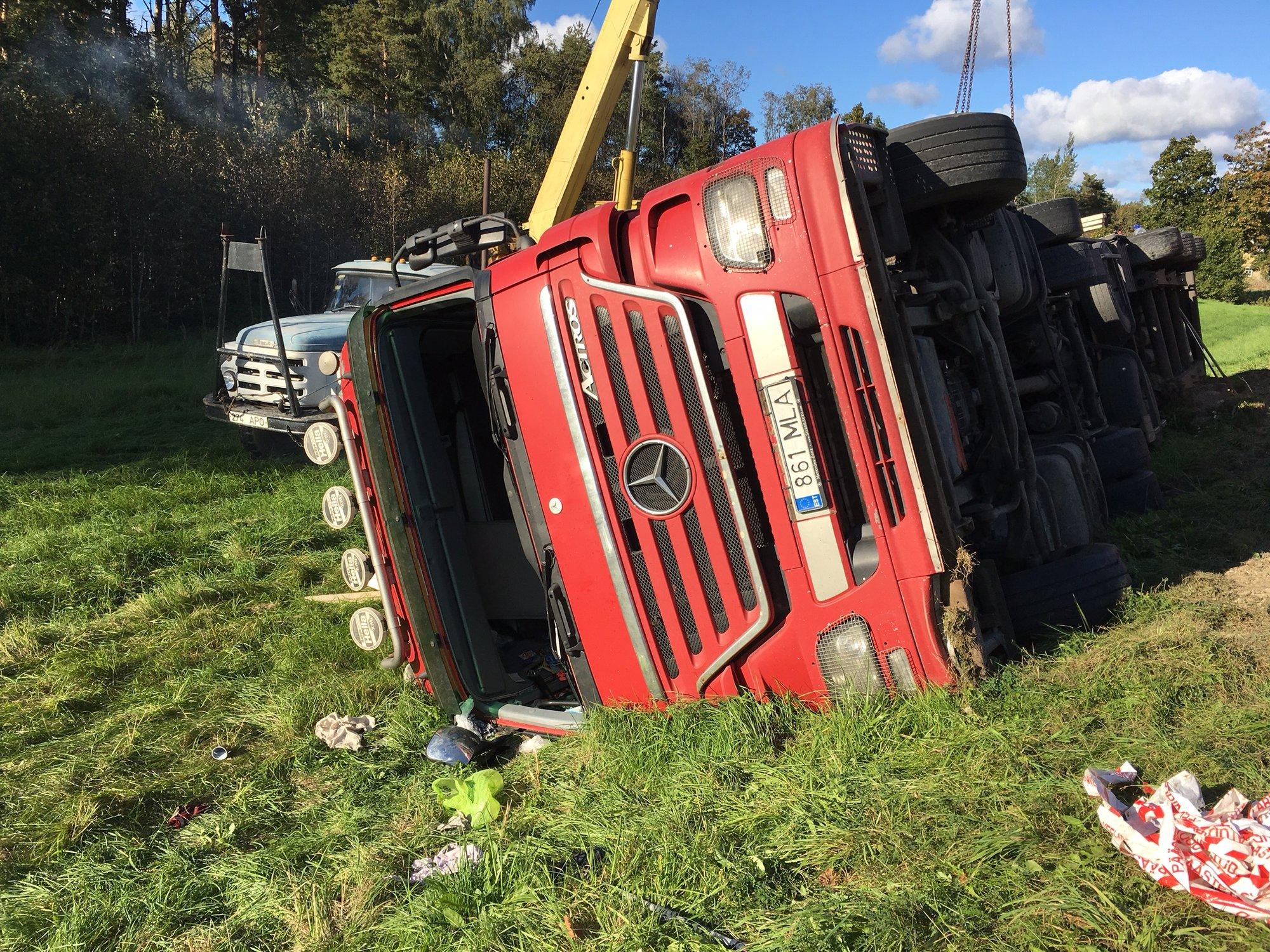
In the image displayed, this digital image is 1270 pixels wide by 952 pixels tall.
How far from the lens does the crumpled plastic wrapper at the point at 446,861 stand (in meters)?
2.91

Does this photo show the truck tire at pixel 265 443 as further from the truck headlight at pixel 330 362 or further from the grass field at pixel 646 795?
the truck headlight at pixel 330 362

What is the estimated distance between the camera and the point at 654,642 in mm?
3385

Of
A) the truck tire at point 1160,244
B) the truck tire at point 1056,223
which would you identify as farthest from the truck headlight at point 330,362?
the truck tire at point 1160,244

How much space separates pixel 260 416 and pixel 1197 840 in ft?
26.3

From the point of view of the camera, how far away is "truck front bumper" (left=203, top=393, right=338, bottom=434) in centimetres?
820

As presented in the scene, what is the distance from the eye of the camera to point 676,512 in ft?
10.7

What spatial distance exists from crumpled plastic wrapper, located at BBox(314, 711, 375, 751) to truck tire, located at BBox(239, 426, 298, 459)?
5.31 m

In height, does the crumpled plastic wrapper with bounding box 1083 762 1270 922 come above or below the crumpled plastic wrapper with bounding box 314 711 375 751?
below

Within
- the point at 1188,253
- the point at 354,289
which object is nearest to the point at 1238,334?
the point at 1188,253

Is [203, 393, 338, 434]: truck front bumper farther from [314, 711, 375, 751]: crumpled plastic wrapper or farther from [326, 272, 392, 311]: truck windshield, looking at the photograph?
[314, 711, 375, 751]: crumpled plastic wrapper

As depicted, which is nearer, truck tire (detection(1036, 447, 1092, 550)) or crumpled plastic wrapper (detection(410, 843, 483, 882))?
crumpled plastic wrapper (detection(410, 843, 483, 882))

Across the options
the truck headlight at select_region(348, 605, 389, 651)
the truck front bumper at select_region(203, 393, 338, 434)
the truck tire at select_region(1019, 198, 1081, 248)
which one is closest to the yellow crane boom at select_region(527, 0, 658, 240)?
the truck front bumper at select_region(203, 393, 338, 434)

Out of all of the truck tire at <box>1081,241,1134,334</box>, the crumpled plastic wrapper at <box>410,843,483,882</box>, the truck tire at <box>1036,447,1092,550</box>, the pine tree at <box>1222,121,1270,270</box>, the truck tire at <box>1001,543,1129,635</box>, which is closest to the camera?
the crumpled plastic wrapper at <box>410,843,483,882</box>

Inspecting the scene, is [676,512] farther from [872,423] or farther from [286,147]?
[286,147]
